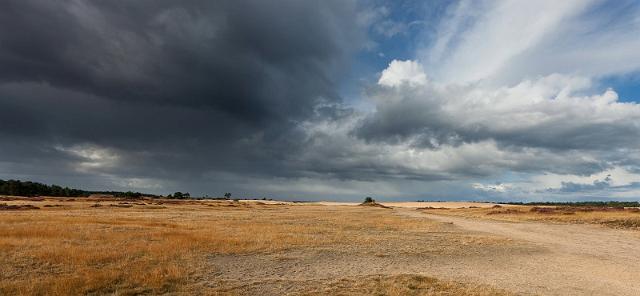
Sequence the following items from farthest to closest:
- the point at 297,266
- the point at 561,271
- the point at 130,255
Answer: the point at 130,255 < the point at 561,271 < the point at 297,266

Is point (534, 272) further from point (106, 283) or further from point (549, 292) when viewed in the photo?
point (106, 283)

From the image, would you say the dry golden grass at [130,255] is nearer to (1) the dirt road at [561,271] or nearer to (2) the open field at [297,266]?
(2) the open field at [297,266]

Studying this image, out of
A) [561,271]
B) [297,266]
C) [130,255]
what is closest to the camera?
[297,266]

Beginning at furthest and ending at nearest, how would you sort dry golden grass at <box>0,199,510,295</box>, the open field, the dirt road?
the dirt road
the open field
dry golden grass at <box>0,199,510,295</box>

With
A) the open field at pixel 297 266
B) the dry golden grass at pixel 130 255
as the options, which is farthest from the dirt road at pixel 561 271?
the dry golden grass at pixel 130 255

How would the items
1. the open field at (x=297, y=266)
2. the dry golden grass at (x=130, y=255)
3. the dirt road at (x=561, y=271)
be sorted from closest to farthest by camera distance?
the dry golden grass at (x=130, y=255), the open field at (x=297, y=266), the dirt road at (x=561, y=271)

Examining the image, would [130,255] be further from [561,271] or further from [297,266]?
[561,271]

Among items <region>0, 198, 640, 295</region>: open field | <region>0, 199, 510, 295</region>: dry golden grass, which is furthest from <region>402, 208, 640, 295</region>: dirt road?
<region>0, 199, 510, 295</region>: dry golden grass

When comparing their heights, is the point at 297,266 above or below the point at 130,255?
below

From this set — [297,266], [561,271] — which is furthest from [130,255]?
[561,271]

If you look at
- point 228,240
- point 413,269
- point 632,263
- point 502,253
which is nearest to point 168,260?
point 228,240

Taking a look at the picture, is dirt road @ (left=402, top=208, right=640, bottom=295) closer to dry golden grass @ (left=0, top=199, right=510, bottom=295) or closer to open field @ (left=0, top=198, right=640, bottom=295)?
open field @ (left=0, top=198, right=640, bottom=295)

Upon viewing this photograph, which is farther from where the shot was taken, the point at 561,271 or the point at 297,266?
the point at 561,271

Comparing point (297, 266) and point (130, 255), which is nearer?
point (297, 266)
